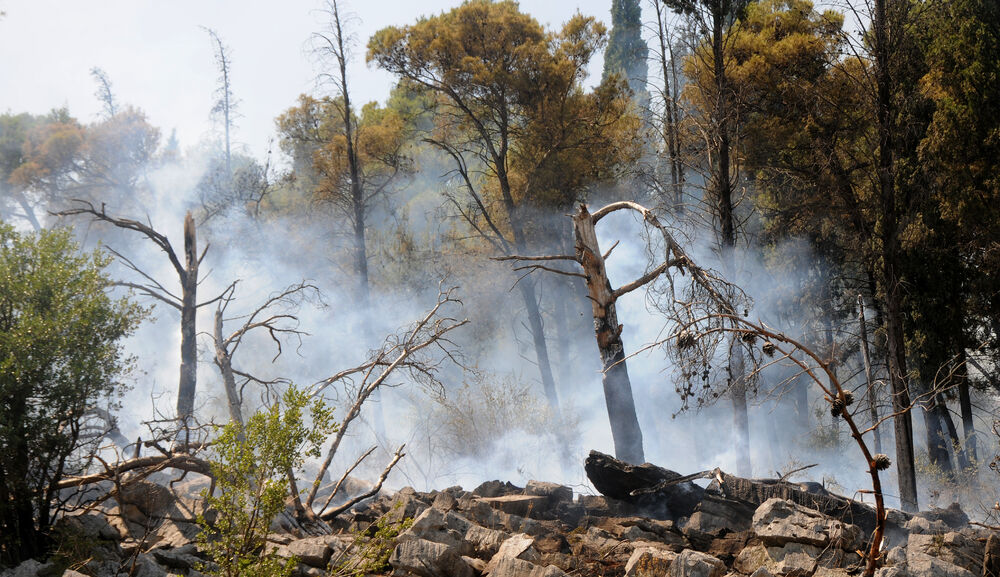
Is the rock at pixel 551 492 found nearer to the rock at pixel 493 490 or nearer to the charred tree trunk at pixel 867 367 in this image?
the rock at pixel 493 490

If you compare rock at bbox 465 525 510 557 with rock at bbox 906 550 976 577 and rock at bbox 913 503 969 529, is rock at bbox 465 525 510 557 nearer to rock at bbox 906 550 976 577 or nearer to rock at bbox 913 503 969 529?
rock at bbox 906 550 976 577

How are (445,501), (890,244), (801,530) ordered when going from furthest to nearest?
(890,244) → (445,501) → (801,530)

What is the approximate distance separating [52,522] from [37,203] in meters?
30.2

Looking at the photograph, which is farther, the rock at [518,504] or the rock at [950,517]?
the rock at [518,504]

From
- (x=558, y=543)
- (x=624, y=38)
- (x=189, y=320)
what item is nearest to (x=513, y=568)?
(x=558, y=543)

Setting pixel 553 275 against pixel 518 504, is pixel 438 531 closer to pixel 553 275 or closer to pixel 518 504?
pixel 518 504

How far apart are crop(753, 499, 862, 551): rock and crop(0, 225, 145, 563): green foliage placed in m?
6.22

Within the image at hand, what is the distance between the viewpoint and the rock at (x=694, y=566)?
604 centimetres

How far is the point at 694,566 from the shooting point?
6.06 m

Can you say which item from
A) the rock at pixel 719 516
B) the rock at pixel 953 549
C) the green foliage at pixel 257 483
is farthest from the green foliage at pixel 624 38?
the green foliage at pixel 257 483

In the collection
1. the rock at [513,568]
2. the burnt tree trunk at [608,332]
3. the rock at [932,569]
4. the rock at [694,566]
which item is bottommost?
the rock at [513,568]

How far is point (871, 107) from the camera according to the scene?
37.2 ft

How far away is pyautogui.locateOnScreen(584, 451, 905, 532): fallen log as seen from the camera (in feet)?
27.6

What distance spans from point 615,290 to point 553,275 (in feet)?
48.2
